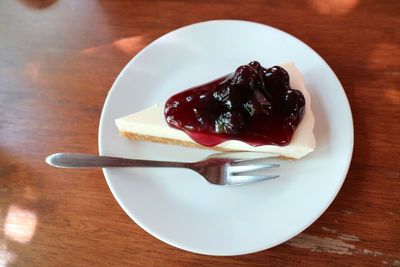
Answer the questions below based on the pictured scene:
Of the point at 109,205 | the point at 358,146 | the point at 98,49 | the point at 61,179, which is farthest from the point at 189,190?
the point at 98,49

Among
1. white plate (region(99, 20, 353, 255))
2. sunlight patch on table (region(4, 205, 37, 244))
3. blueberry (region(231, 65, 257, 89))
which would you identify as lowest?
sunlight patch on table (region(4, 205, 37, 244))

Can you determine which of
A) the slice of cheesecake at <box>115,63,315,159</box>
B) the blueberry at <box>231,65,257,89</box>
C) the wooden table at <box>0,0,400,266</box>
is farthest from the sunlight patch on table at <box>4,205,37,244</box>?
the blueberry at <box>231,65,257,89</box>

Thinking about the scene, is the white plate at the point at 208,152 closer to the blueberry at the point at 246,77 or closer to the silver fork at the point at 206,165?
the silver fork at the point at 206,165

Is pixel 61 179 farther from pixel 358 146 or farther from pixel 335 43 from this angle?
pixel 335 43

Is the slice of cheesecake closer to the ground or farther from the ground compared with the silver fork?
farther from the ground

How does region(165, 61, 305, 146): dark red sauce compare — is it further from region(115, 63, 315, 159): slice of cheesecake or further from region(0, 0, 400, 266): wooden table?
region(0, 0, 400, 266): wooden table
